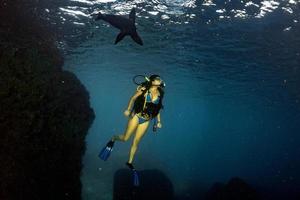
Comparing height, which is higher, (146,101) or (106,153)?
(146,101)

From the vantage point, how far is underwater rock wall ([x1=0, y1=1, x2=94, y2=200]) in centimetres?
808

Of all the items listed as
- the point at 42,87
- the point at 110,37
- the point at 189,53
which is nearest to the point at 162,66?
the point at 189,53

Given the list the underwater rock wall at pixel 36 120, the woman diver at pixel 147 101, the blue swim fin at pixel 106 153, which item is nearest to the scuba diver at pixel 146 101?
the woman diver at pixel 147 101

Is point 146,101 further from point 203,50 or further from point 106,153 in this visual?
point 203,50

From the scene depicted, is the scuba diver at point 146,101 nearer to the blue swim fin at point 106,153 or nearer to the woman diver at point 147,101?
the woman diver at point 147,101

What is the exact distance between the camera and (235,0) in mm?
13680

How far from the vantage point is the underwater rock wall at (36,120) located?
26.5 feet

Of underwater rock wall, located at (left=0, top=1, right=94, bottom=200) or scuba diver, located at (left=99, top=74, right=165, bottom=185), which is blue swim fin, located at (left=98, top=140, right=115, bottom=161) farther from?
underwater rock wall, located at (left=0, top=1, right=94, bottom=200)

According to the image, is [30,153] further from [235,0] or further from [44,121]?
[235,0]

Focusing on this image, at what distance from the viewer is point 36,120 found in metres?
9.12

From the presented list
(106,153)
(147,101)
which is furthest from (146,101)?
(106,153)

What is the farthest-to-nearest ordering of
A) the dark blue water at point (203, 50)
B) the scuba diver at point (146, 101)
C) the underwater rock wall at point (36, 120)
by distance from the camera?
the dark blue water at point (203, 50) < the scuba diver at point (146, 101) < the underwater rock wall at point (36, 120)

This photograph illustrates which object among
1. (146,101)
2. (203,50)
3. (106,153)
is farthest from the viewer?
(203,50)

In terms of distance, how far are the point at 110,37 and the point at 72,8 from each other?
19.5 ft
